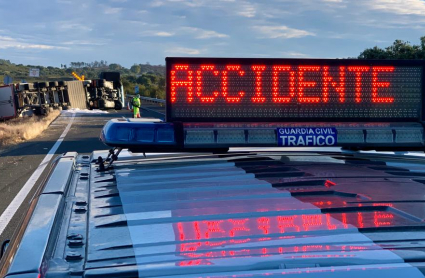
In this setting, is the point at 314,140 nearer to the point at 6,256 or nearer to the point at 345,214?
the point at 345,214

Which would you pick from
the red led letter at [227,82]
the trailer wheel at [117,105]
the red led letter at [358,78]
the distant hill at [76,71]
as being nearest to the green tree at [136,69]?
the distant hill at [76,71]

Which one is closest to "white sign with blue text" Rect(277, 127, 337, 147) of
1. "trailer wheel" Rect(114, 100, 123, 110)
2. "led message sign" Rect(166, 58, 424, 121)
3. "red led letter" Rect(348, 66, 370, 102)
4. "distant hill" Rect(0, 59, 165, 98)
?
"led message sign" Rect(166, 58, 424, 121)

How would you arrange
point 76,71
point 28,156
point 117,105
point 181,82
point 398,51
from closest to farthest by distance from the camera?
1. point 181,82
2. point 28,156
3. point 398,51
4. point 117,105
5. point 76,71

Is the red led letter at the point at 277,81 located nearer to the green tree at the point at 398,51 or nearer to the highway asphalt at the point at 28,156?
the highway asphalt at the point at 28,156

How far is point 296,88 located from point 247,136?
22.1 inches

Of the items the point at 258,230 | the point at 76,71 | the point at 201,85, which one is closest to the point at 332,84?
the point at 201,85

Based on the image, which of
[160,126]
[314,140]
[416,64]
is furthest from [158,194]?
[416,64]

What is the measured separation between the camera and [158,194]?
2789 mm

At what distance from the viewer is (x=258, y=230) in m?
2.17

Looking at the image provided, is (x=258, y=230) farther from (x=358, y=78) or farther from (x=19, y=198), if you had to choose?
(x=19, y=198)

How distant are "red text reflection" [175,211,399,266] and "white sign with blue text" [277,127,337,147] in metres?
1.17

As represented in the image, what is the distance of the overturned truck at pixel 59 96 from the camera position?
35.3 metres

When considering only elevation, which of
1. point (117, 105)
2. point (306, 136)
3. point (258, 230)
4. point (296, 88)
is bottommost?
point (117, 105)

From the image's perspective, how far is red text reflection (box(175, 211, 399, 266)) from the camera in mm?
1952
